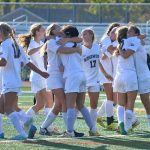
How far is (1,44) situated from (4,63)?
378 mm

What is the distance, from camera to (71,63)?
40.3 feet

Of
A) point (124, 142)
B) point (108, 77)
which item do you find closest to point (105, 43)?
point (108, 77)

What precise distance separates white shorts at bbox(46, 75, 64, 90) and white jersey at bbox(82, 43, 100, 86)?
857 millimetres

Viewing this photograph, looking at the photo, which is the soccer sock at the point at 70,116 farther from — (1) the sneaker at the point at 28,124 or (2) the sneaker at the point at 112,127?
(2) the sneaker at the point at 112,127

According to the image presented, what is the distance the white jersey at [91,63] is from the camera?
1327cm

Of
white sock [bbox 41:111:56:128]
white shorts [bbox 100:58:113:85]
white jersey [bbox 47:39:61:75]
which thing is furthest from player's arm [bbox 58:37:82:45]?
white shorts [bbox 100:58:113:85]

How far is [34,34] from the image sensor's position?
13.9 metres

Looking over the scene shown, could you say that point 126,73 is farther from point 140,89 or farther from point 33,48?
point 33,48

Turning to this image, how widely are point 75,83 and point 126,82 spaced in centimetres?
100

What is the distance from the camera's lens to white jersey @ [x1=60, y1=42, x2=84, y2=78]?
40.2 ft

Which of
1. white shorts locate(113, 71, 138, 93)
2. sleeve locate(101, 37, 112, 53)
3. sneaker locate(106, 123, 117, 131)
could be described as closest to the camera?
white shorts locate(113, 71, 138, 93)

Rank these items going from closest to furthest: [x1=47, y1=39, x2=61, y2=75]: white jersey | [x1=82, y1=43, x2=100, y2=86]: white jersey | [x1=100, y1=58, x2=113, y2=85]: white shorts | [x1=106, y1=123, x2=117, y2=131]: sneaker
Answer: [x1=47, y1=39, x2=61, y2=75]: white jersey → [x1=82, y1=43, x2=100, y2=86]: white jersey → [x1=106, y1=123, x2=117, y2=131]: sneaker → [x1=100, y1=58, x2=113, y2=85]: white shorts

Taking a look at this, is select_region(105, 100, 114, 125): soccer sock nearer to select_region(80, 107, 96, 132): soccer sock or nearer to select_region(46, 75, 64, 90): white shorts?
select_region(80, 107, 96, 132): soccer sock

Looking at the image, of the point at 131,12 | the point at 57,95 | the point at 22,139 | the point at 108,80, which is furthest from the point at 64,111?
the point at 131,12
